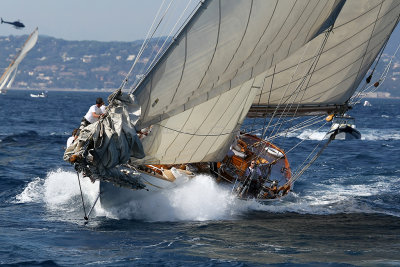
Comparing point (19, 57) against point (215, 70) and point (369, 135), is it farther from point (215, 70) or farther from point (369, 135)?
point (215, 70)

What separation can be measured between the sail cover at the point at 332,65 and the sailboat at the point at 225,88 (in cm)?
4

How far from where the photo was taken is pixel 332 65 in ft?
77.9

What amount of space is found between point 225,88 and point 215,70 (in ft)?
3.26

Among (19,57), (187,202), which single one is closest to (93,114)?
(187,202)

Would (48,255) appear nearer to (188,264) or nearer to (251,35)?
(188,264)

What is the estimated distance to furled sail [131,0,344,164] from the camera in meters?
16.0

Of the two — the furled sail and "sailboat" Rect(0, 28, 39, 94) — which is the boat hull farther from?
"sailboat" Rect(0, 28, 39, 94)

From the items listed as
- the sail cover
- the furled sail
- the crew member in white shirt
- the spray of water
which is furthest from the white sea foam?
the crew member in white shirt

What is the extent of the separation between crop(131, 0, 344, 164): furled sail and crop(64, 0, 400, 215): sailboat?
0.03 m

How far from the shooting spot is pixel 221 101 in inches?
732

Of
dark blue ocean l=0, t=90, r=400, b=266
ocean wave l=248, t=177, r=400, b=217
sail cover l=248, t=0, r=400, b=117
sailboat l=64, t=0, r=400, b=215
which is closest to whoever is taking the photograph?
dark blue ocean l=0, t=90, r=400, b=266

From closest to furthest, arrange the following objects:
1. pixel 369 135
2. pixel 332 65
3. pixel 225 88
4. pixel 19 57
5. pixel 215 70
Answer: pixel 215 70
pixel 225 88
pixel 332 65
pixel 369 135
pixel 19 57

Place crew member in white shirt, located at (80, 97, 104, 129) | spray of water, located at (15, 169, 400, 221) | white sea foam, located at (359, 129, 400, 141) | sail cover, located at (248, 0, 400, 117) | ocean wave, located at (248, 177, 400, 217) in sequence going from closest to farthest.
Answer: crew member in white shirt, located at (80, 97, 104, 129) → spray of water, located at (15, 169, 400, 221) → sail cover, located at (248, 0, 400, 117) → ocean wave, located at (248, 177, 400, 217) → white sea foam, located at (359, 129, 400, 141)

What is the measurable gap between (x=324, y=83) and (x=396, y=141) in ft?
98.8
